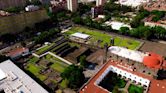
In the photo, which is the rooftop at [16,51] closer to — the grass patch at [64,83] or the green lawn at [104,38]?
the grass patch at [64,83]

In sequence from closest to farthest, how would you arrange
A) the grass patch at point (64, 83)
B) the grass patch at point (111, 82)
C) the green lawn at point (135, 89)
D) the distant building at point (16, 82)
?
the distant building at point (16, 82), the green lawn at point (135, 89), the grass patch at point (111, 82), the grass patch at point (64, 83)

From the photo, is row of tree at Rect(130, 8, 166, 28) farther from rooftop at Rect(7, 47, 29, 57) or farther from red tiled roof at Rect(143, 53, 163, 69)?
rooftop at Rect(7, 47, 29, 57)

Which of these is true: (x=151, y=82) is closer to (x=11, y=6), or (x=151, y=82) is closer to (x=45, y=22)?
(x=45, y=22)

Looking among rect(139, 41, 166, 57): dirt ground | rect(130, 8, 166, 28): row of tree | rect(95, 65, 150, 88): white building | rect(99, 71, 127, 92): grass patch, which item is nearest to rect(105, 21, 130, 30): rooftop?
rect(130, 8, 166, 28): row of tree

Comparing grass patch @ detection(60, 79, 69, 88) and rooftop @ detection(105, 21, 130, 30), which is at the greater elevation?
rooftop @ detection(105, 21, 130, 30)

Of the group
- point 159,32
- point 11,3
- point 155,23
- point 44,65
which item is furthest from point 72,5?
point 44,65

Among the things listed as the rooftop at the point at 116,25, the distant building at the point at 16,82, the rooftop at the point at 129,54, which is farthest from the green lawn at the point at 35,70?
the rooftop at the point at 116,25

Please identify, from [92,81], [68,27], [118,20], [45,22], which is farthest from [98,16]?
[92,81]
